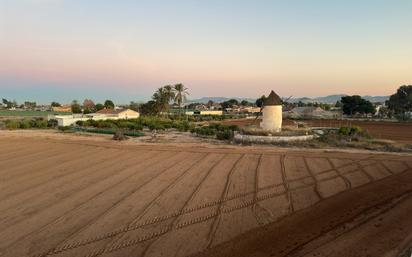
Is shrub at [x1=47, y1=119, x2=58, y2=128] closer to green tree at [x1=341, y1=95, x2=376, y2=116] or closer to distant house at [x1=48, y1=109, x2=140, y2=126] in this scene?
distant house at [x1=48, y1=109, x2=140, y2=126]

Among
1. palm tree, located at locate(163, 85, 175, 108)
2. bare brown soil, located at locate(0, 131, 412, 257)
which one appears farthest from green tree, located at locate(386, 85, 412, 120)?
bare brown soil, located at locate(0, 131, 412, 257)

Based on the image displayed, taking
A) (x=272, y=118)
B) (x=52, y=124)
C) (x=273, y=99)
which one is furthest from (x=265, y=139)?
(x=52, y=124)

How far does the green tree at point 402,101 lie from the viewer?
85250mm

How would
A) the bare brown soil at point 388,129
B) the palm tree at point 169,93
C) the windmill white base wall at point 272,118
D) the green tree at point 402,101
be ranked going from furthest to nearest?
the green tree at point 402,101 < the palm tree at point 169,93 < the bare brown soil at point 388,129 < the windmill white base wall at point 272,118

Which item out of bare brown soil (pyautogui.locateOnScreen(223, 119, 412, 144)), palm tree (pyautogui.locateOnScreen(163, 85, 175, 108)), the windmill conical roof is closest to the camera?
the windmill conical roof

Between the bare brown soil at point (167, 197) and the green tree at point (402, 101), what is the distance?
69.7 meters

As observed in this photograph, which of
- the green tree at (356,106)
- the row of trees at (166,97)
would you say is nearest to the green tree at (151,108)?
the row of trees at (166,97)

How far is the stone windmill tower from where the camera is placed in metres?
36.1

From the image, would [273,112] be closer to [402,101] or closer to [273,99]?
[273,99]

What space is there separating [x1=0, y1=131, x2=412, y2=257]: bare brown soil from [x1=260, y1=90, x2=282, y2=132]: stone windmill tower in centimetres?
1118

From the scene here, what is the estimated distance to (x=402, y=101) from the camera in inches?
3418

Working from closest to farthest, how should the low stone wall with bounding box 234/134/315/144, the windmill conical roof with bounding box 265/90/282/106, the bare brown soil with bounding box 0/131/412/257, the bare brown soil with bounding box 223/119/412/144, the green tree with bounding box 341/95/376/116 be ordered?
the bare brown soil with bounding box 0/131/412/257 < the low stone wall with bounding box 234/134/315/144 < the windmill conical roof with bounding box 265/90/282/106 < the bare brown soil with bounding box 223/119/412/144 < the green tree with bounding box 341/95/376/116

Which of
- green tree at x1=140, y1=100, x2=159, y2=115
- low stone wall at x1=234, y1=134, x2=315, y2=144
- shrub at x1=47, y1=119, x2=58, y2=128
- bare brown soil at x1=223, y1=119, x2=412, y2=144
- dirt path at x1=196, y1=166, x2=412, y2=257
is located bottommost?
bare brown soil at x1=223, y1=119, x2=412, y2=144

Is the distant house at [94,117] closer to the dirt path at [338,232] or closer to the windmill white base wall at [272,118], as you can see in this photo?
the windmill white base wall at [272,118]
